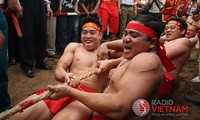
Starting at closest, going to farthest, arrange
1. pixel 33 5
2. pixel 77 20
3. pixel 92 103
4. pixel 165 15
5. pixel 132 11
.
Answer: pixel 92 103 < pixel 33 5 < pixel 77 20 < pixel 165 15 < pixel 132 11

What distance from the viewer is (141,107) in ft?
6.13

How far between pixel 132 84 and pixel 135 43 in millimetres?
448

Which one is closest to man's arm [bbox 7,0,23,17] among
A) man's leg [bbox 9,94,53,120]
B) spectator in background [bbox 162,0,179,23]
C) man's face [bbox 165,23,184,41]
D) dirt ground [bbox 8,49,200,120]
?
dirt ground [bbox 8,49,200,120]

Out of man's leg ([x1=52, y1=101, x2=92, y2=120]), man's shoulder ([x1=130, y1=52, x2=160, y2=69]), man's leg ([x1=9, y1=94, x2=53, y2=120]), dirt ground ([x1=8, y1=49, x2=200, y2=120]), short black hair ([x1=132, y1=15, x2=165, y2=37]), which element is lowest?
dirt ground ([x1=8, y1=49, x2=200, y2=120])

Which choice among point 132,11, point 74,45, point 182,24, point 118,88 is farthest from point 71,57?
point 132,11

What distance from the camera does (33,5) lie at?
4.28 metres

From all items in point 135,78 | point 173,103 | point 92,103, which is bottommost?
point 173,103

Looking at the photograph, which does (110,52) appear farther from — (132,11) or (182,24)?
(132,11)

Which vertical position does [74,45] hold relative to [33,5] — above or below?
below

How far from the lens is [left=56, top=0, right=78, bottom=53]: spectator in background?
5715mm

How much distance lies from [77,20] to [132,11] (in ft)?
7.18

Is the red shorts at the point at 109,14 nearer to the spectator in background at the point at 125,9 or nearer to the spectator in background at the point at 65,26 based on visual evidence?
the spectator in background at the point at 125,9

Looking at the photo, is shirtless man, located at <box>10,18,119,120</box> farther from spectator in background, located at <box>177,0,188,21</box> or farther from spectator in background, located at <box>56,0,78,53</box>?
spectator in background, located at <box>177,0,188,21</box>

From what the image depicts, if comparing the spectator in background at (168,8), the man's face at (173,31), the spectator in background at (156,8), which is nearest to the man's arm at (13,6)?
the man's face at (173,31)
